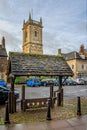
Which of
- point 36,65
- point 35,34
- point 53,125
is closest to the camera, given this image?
point 53,125

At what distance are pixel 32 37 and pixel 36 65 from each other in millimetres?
61316

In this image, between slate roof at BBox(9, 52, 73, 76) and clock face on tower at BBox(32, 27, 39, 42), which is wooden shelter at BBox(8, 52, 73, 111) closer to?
slate roof at BBox(9, 52, 73, 76)

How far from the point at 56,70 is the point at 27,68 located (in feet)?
7.04

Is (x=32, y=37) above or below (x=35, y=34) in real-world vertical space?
below

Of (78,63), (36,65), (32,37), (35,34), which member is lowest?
(36,65)

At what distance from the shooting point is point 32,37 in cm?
7319

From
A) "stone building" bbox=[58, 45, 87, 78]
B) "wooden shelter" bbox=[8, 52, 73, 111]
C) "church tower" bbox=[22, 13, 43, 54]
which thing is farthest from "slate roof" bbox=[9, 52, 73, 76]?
"church tower" bbox=[22, 13, 43, 54]

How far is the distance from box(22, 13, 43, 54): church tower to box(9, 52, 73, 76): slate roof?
56.9m

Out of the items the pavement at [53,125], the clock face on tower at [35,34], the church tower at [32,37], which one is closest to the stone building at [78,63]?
the church tower at [32,37]

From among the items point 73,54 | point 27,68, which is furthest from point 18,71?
point 73,54

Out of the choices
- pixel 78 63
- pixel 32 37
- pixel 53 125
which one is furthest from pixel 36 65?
pixel 32 37

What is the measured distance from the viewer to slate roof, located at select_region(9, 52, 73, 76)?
12.0 m

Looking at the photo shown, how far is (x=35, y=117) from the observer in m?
10.2

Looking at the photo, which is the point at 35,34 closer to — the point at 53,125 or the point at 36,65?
the point at 36,65
